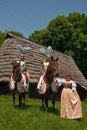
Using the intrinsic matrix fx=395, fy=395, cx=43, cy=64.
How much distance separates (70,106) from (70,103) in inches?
5.4

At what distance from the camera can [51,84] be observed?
18203 millimetres

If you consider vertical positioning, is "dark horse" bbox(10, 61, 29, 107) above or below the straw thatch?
below

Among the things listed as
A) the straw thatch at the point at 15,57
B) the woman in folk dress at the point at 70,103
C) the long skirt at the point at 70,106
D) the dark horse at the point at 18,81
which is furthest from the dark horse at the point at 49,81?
the straw thatch at the point at 15,57

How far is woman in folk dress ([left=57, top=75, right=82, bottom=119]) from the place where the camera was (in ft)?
57.1

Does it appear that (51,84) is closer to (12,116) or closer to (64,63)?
(12,116)

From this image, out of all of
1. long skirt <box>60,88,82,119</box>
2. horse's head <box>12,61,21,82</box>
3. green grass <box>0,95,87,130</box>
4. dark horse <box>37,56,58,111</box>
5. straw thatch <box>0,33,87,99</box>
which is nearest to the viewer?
green grass <box>0,95,87,130</box>

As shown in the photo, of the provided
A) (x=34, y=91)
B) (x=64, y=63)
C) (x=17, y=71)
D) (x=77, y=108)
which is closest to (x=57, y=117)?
(x=77, y=108)

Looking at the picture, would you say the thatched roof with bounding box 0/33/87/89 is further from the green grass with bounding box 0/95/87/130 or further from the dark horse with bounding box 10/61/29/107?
the green grass with bounding box 0/95/87/130

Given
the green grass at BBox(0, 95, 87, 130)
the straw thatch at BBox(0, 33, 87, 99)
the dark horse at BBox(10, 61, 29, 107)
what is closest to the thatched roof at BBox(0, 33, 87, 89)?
the straw thatch at BBox(0, 33, 87, 99)

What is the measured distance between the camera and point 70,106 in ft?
57.5

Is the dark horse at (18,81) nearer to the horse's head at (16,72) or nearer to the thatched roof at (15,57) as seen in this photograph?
the horse's head at (16,72)

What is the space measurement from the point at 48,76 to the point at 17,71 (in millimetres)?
1455

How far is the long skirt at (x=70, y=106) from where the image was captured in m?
17.4

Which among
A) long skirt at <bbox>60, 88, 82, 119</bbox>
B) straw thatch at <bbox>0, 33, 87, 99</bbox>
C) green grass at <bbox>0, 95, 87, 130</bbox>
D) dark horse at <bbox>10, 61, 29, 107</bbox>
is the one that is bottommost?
green grass at <bbox>0, 95, 87, 130</bbox>
